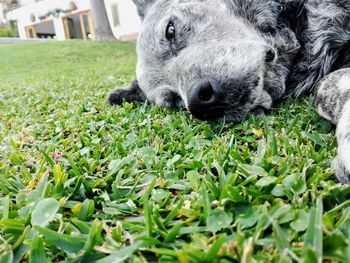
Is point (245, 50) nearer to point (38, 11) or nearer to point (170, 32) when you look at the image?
point (170, 32)

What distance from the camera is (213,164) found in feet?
5.66

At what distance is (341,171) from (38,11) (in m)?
39.7

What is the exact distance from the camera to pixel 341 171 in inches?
54.2

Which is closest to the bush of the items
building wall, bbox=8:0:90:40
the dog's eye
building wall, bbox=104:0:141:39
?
building wall, bbox=8:0:90:40

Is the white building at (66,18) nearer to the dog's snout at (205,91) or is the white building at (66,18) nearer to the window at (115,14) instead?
the window at (115,14)

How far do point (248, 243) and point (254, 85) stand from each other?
1673 millimetres

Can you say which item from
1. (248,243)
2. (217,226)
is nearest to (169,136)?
(217,226)

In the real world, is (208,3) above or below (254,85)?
above

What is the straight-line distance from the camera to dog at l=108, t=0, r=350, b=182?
8.05 feet

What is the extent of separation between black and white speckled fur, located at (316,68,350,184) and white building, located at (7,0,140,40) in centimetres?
2456

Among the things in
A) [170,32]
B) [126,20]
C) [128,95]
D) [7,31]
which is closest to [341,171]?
[170,32]

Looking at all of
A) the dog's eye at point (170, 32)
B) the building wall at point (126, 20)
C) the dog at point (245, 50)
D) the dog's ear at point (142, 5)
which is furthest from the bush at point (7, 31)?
the dog at point (245, 50)

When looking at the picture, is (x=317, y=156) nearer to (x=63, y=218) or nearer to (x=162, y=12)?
(x=63, y=218)

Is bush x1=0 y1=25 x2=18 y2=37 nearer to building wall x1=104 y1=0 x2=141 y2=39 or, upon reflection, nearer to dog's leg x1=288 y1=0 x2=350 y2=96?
building wall x1=104 y1=0 x2=141 y2=39
